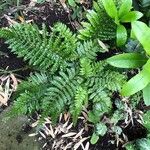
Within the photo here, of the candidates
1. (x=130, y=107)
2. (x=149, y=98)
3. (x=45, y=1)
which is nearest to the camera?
(x=149, y=98)

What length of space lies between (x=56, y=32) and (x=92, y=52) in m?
0.46

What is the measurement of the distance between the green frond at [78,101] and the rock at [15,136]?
0.49m

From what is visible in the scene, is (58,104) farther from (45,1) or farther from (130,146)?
(45,1)

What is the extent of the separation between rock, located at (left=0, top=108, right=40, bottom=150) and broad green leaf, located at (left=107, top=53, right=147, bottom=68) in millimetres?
988

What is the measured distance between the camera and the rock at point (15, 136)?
3.02m

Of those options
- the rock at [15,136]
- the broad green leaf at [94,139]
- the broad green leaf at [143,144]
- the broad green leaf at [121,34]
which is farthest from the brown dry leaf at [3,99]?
the broad green leaf at [143,144]

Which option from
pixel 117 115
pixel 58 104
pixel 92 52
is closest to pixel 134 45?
pixel 92 52

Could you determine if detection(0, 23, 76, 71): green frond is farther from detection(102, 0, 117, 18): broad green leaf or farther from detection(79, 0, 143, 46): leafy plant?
detection(102, 0, 117, 18): broad green leaf

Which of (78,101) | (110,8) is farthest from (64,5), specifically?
(78,101)

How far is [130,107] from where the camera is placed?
321cm

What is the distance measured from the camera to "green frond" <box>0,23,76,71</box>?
2977mm

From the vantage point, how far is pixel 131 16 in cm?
294

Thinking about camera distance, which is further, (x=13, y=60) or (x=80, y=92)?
(x=13, y=60)

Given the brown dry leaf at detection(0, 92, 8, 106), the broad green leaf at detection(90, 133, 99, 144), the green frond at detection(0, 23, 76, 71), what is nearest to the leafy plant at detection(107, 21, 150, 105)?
the green frond at detection(0, 23, 76, 71)
